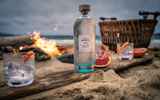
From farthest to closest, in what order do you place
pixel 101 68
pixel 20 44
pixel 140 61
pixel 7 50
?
pixel 20 44, pixel 140 61, pixel 101 68, pixel 7 50

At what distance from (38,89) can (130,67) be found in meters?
1.00

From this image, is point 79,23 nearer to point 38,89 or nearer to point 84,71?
point 84,71

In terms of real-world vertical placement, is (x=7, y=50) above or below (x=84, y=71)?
above

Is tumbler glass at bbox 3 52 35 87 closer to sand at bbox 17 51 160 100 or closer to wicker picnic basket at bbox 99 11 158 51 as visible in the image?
sand at bbox 17 51 160 100

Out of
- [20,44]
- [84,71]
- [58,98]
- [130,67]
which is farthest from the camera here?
[20,44]

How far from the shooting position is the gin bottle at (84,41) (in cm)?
137

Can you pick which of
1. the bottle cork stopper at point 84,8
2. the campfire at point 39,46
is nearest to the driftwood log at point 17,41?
the campfire at point 39,46

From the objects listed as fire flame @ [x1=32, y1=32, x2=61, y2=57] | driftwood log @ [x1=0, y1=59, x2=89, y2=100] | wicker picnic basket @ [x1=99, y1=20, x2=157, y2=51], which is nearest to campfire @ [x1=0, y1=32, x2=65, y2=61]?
fire flame @ [x1=32, y1=32, x2=61, y2=57]

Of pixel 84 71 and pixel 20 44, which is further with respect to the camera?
pixel 20 44

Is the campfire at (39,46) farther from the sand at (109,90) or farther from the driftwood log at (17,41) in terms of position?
the sand at (109,90)

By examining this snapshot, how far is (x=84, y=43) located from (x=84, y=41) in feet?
0.04

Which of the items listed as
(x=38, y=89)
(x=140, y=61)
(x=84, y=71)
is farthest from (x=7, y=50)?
(x=140, y=61)

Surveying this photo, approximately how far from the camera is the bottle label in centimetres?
137

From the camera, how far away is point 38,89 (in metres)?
1.13
